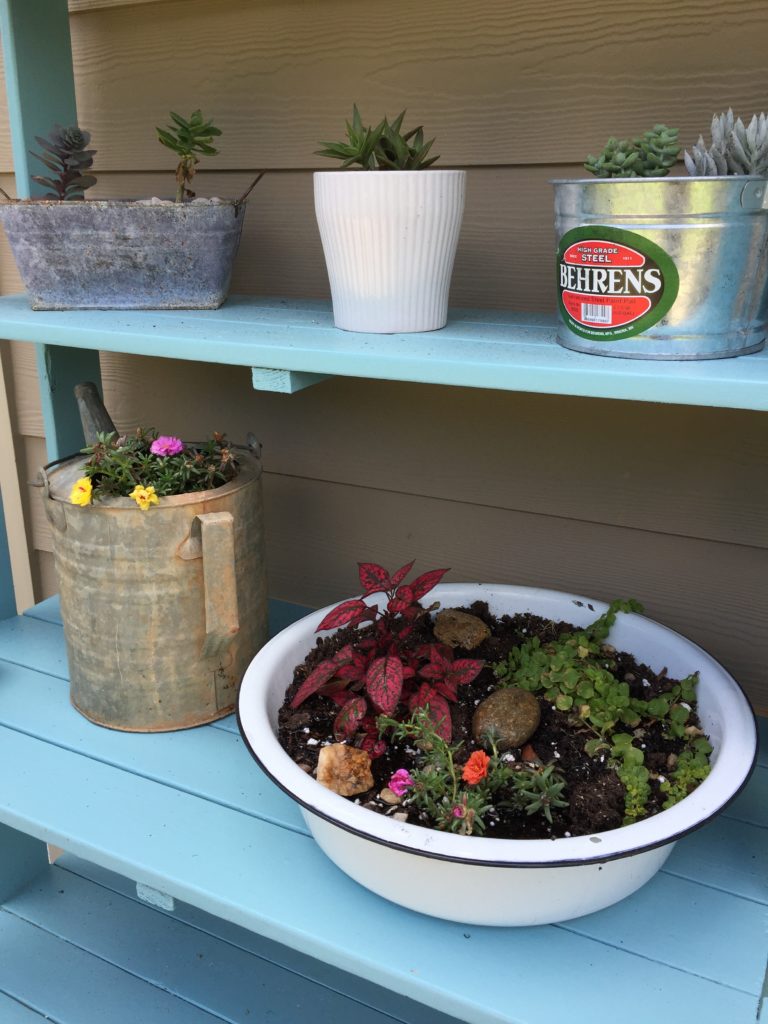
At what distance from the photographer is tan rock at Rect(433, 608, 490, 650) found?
3.26 feet

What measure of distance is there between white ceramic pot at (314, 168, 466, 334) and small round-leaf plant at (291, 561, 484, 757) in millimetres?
293

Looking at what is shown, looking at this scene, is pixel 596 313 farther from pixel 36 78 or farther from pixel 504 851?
pixel 36 78

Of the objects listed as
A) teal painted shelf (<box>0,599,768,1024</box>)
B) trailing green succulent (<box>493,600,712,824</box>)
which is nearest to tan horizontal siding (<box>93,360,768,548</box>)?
trailing green succulent (<box>493,600,712,824</box>)

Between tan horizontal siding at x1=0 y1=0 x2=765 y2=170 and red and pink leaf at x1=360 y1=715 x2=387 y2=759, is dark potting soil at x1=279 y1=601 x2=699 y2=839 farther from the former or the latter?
tan horizontal siding at x1=0 y1=0 x2=765 y2=170

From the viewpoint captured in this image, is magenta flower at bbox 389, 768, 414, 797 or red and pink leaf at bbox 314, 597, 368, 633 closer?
magenta flower at bbox 389, 768, 414, 797

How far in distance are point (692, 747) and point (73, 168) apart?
0.87m

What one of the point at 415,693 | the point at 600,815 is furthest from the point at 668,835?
the point at 415,693

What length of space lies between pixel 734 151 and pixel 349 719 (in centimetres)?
59

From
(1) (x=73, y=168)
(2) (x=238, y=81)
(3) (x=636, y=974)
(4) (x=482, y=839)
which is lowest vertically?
(3) (x=636, y=974)

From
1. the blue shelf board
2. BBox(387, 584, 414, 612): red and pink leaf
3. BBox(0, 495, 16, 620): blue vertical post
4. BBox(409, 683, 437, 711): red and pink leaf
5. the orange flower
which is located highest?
the blue shelf board

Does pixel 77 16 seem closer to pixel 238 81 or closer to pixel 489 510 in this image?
pixel 238 81

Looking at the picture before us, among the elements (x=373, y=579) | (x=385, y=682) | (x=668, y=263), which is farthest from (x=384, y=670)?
(x=668, y=263)

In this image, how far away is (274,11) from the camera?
1.04m

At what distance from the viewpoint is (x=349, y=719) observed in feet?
2.85
